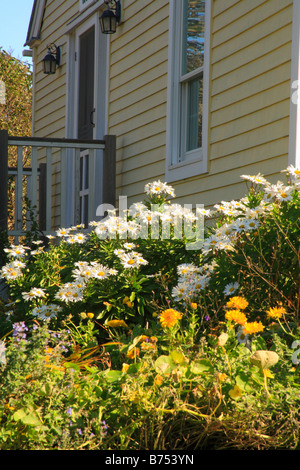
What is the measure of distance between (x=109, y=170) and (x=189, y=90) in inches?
51.7

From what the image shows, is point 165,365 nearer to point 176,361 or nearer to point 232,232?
point 176,361

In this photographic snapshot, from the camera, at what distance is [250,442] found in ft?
7.18

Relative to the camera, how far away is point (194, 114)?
5.99 m

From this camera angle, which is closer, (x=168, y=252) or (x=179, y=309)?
(x=179, y=309)

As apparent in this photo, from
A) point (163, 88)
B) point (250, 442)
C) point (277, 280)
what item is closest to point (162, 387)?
point (250, 442)

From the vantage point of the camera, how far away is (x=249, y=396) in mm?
2176

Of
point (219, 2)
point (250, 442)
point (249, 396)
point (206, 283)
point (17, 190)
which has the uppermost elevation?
point (219, 2)

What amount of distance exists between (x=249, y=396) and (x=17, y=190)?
5.13 metres

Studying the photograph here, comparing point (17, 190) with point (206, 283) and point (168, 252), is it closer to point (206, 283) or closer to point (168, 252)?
point (168, 252)

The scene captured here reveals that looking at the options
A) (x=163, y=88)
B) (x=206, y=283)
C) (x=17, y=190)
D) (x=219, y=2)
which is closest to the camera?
(x=206, y=283)

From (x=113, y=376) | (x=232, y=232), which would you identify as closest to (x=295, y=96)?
(x=232, y=232)

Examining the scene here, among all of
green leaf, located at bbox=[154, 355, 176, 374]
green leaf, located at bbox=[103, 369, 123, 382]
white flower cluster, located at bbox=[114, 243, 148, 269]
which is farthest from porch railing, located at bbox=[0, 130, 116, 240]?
green leaf, located at bbox=[154, 355, 176, 374]

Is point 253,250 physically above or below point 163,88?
below

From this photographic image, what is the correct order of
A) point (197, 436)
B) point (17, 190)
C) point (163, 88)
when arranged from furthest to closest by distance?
1. point (17, 190)
2. point (163, 88)
3. point (197, 436)
